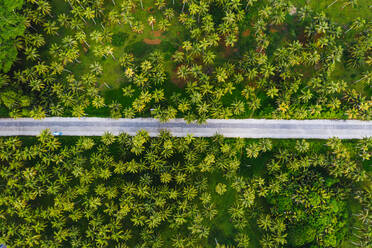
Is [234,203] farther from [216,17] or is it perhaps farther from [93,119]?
[216,17]

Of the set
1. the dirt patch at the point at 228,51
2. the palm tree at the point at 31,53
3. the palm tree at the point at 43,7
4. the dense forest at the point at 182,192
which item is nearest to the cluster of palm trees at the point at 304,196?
the dense forest at the point at 182,192

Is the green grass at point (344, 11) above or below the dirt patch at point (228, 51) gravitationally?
above

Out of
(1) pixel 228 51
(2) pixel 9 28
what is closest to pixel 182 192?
(1) pixel 228 51

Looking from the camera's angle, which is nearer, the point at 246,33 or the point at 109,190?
the point at 109,190

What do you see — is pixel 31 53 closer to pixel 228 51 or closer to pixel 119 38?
pixel 119 38

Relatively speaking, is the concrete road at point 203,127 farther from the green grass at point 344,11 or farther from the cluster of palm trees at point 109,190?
the green grass at point 344,11

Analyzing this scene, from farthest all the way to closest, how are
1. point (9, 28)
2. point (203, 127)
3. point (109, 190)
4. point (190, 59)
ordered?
1. point (203, 127)
2. point (190, 59)
3. point (109, 190)
4. point (9, 28)
